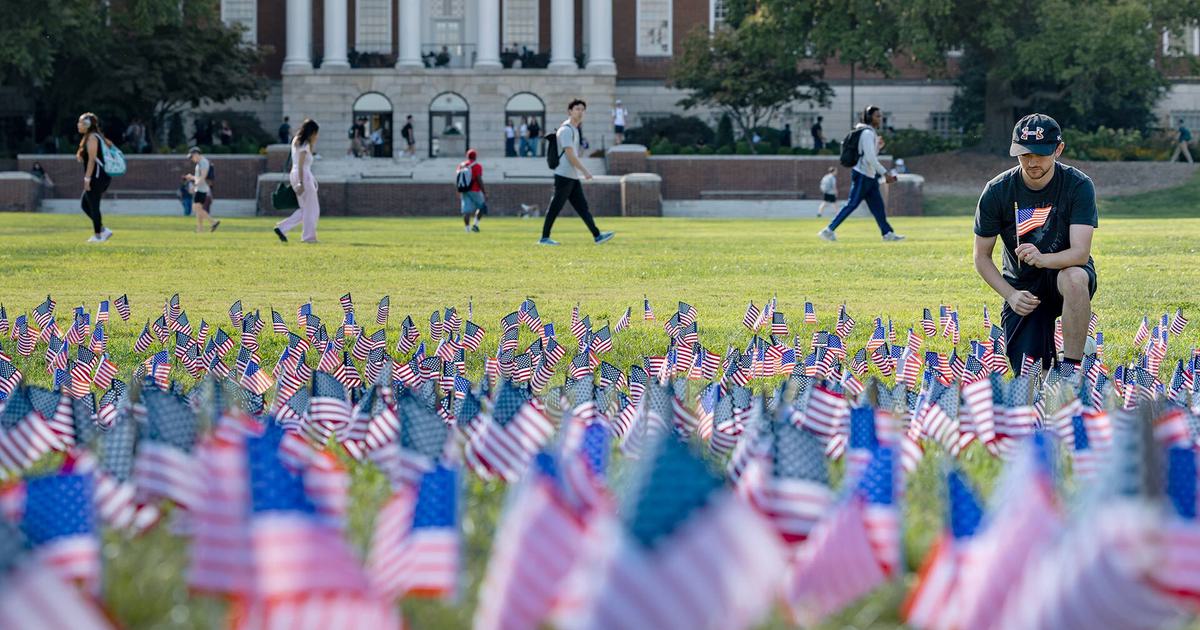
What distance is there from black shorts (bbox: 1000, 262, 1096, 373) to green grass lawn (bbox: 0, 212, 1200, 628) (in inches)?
51.0

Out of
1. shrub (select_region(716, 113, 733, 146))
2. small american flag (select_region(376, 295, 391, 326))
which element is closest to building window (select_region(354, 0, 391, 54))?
shrub (select_region(716, 113, 733, 146))

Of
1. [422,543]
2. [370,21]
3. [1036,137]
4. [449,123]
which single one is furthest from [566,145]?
[370,21]

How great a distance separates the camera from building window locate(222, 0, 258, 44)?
61250mm

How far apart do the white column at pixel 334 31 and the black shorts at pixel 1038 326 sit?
52394 millimetres

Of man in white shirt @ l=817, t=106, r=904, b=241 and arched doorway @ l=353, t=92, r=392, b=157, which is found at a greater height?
arched doorway @ l=353, t=92, r=392, b=157

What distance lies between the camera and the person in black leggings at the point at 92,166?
2002 cm

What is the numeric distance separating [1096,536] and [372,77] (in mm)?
57406

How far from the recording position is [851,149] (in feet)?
64.9

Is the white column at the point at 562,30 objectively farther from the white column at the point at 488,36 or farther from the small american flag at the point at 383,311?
the small american flag at the point at 383,311

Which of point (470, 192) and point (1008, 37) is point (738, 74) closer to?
point (1008, 37)

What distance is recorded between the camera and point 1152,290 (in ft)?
43.8

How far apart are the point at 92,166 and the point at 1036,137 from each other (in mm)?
14842

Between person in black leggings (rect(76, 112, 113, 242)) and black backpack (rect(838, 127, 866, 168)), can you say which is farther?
person in black leggings (rect(76, 112, 113, 242))

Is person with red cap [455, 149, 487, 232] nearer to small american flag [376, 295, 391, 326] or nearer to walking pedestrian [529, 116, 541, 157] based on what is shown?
small american flag [376, 295, 391, 326]
